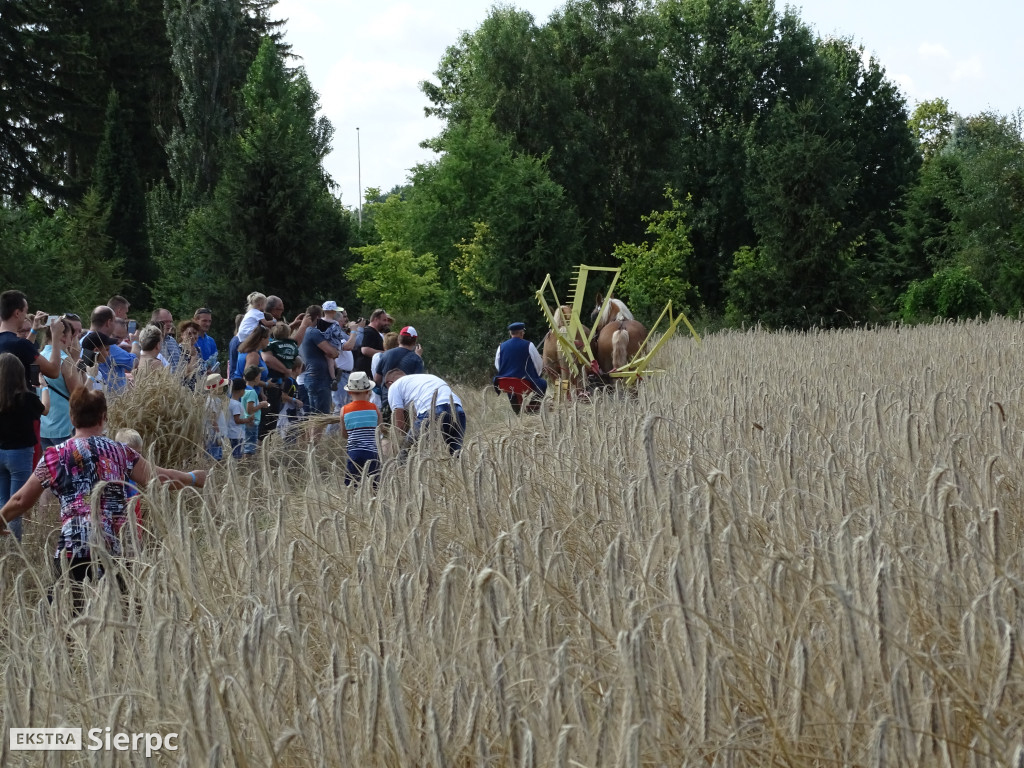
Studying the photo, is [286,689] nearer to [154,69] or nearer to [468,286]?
[468,286]

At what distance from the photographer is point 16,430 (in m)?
5.97

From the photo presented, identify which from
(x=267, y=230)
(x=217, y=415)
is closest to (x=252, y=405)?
(x=217, y=415)

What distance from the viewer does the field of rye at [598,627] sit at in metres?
2.14

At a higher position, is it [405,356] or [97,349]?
[97,349]

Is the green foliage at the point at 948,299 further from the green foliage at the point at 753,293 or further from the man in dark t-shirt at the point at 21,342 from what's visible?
the man in dark t-shirt at the point at 21,342

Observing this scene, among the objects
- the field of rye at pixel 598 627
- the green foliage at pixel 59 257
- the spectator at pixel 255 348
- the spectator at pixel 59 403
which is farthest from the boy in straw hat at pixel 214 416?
the green foliage at pixel 59 257

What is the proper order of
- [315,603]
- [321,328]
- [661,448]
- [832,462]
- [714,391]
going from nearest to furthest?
[315,603] < [832,462] < [661,448] < [714,391] < [321,328]

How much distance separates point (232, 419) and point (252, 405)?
28 cm

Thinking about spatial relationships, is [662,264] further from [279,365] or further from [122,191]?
[279,365]

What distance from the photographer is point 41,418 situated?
266 inches

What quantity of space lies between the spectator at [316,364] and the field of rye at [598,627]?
6038 millimetres

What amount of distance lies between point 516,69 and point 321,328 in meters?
29.9

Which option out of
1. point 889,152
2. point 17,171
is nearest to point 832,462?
point 17,171

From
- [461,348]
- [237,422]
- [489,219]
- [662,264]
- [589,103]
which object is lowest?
[461,348]
